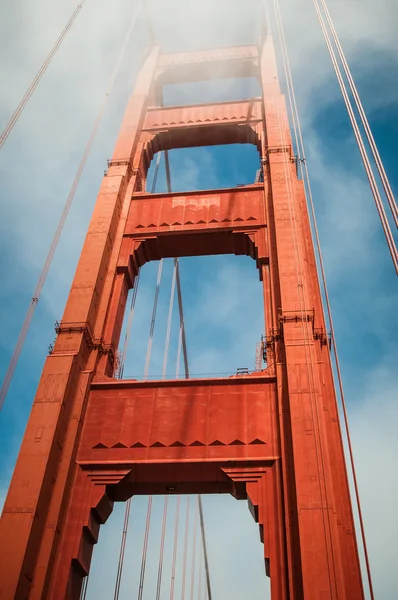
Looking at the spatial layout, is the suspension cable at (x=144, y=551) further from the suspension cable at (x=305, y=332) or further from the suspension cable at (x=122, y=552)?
the suspension cable at (x=305, y=332)

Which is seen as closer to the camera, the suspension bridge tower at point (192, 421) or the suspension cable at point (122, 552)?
the suspension bridge tower at point (192, 421)

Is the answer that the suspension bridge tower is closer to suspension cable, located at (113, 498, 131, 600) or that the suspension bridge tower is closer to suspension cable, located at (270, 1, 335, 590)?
suspension cable, located at (270, 1, 335, 590)

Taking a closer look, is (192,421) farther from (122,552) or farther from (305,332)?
(122,552)

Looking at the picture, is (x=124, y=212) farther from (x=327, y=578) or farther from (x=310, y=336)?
(x=327, y=578)

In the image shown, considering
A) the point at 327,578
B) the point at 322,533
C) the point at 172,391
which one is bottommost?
the point at 327,578

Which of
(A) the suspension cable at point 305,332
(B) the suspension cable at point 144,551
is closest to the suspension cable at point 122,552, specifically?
(B) the suspension cable at point 144,551

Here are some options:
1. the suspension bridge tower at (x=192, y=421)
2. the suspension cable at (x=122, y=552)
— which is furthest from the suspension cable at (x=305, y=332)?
the suspension cable at (x=122, y=552)

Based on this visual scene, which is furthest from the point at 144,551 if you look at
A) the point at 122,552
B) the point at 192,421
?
the point at 192,421

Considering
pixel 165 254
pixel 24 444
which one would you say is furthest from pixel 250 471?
pixel 165 254

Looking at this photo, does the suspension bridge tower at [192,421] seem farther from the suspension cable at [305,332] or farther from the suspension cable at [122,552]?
the suspension cable at [122,552]

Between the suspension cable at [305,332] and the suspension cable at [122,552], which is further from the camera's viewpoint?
the suspension cable at [122,552]
